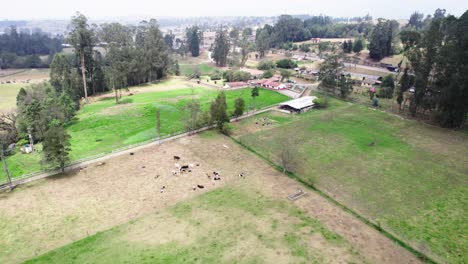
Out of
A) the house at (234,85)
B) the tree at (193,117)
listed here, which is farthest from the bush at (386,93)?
the tree at (193,117)

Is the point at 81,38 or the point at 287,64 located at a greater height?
the point at 81,38

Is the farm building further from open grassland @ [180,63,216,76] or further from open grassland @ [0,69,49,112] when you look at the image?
open grassland @ [0,69,49,112]

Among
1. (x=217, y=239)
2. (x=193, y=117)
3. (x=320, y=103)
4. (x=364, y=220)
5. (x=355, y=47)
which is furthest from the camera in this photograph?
(x=355, y=47)

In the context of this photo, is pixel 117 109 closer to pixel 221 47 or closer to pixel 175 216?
pixel 175 216

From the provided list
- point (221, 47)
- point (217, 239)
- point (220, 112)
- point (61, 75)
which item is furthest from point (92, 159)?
point (221, 47)

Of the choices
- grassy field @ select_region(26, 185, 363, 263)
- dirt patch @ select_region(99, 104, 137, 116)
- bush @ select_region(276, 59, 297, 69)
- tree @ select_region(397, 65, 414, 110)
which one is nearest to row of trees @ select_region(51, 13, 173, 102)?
dirt patch @ select_region(99, 104, 137, 116)

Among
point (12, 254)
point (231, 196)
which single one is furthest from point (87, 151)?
point (231, 196)

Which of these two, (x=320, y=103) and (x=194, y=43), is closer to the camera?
(x=320, y=103)

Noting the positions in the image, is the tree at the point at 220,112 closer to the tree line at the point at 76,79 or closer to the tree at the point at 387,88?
the tree line at the point at 76,79
